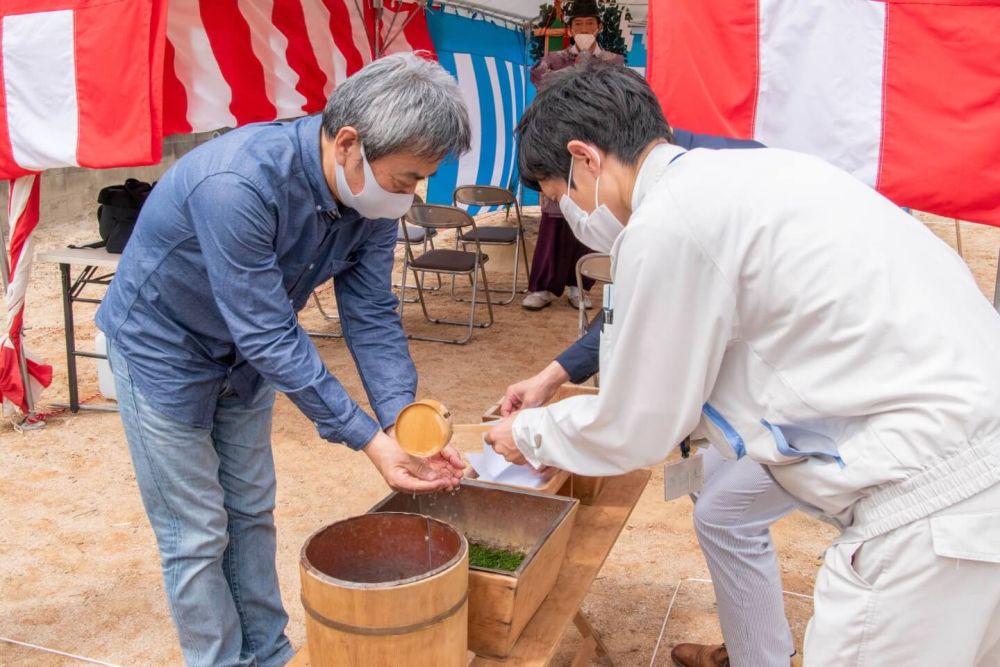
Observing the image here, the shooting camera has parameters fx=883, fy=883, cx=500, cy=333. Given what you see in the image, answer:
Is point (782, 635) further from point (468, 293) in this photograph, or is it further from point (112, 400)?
point (468, 293)

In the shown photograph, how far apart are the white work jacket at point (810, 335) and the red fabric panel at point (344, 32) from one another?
462 centimetres

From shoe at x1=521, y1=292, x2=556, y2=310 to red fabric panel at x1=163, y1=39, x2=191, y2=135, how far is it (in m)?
2.89

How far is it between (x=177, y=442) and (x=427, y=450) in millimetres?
501

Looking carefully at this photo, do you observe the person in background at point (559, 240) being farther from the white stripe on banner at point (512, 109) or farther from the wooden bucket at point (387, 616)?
the wooden bucket at point (387, 616)

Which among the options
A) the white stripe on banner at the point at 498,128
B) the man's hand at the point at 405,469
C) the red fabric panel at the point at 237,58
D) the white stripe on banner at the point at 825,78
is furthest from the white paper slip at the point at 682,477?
the white stripe on banner at the point at 498,128

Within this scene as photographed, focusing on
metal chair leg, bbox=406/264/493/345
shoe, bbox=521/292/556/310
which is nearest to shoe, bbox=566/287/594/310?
shoe, bbox=521/292/556/310

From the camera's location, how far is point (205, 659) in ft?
6.04

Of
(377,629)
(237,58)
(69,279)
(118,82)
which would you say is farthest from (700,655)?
(237,58)

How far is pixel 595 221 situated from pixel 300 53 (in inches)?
163

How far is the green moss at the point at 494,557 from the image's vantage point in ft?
5.51

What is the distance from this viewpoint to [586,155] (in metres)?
1.38

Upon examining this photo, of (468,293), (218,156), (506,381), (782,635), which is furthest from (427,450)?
(468,293)

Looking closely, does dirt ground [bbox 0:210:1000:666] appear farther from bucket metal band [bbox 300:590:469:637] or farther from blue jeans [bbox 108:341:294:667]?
bucket metal band [bbox 300:590:469:637]

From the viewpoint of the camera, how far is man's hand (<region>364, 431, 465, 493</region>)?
162cm
